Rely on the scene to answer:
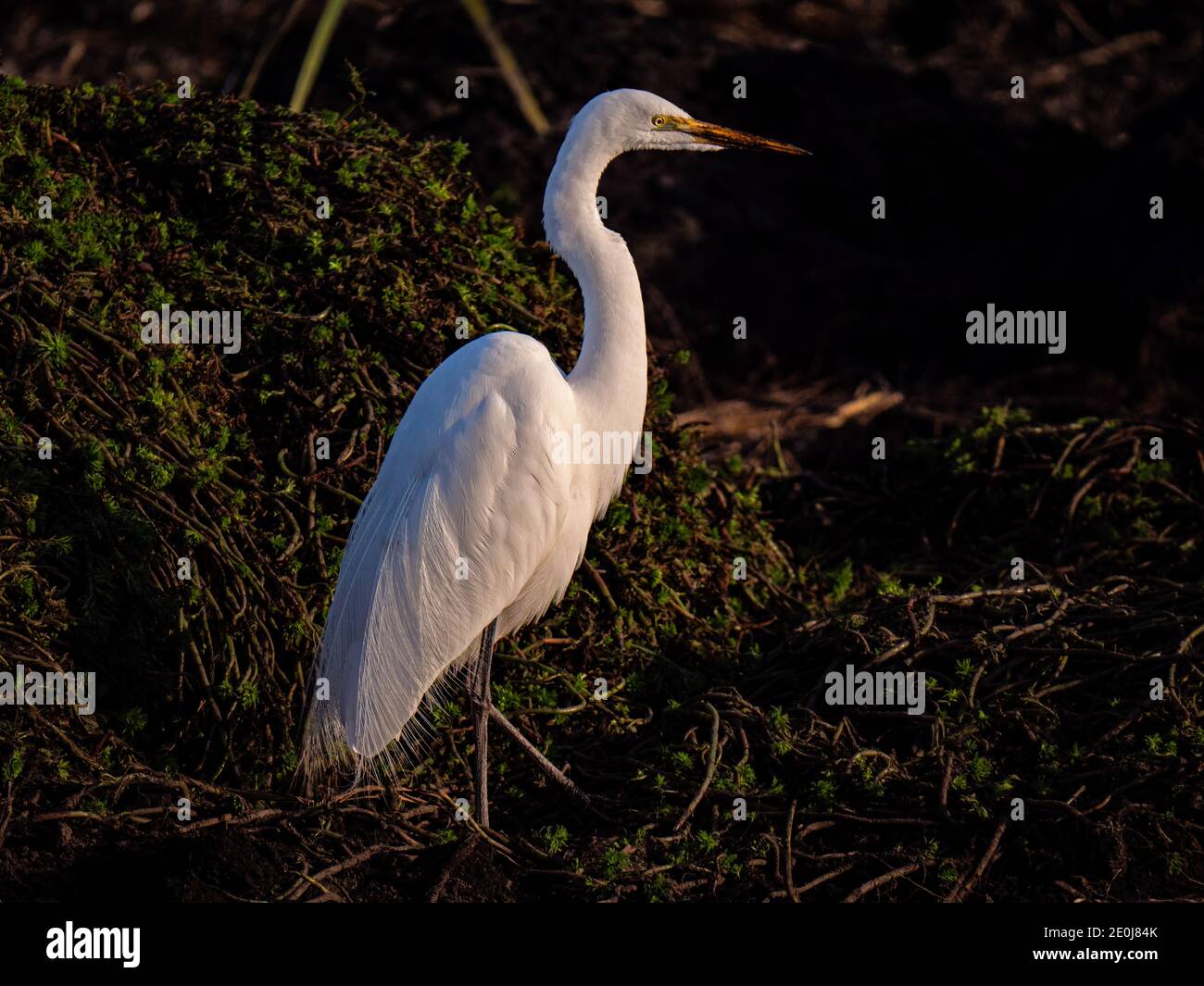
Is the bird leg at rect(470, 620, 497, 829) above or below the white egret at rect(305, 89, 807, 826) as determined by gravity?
below

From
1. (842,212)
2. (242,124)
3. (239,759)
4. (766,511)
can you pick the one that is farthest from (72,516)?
(842,212)

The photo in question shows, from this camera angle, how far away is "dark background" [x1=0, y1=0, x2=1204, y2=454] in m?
7.85

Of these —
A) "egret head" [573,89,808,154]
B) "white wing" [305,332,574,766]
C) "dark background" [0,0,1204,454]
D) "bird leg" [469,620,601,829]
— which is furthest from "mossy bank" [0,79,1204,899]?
"dark background" [0,0,1204,454]

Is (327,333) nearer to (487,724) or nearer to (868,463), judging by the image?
(487,724)

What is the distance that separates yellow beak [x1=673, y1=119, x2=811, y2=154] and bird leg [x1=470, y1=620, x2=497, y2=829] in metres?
1.56

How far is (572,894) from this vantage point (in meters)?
3.64

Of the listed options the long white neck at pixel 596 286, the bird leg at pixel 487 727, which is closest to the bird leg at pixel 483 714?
the bird leg at pixel 487 727

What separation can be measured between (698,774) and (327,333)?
192 centimetres


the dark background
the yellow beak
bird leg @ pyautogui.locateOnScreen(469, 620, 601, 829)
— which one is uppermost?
the dark background

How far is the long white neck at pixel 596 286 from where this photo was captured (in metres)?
4.04

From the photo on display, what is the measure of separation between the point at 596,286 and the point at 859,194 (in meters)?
5.52

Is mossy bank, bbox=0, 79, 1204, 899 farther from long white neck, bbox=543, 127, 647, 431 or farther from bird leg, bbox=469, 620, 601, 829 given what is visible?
long white neck, bbox=543, 127, 647, 431

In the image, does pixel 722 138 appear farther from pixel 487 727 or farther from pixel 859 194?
pixel 859 194

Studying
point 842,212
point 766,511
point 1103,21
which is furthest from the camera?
point 1103,21
